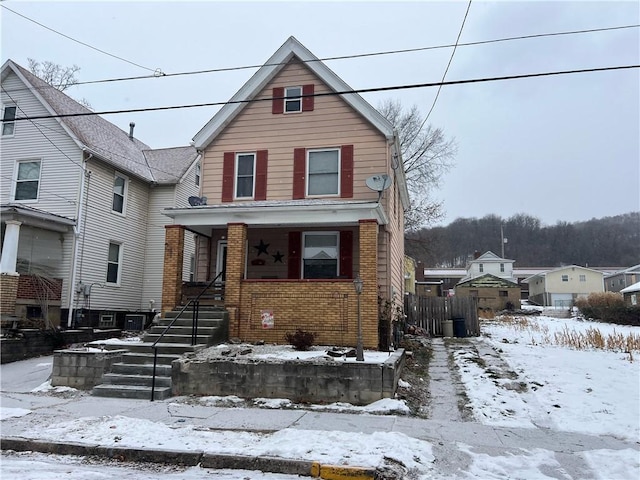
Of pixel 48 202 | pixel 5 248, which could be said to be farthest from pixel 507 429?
pixel 48 202

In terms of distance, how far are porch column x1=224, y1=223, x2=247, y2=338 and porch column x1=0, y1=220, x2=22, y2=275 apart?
769 centimetres

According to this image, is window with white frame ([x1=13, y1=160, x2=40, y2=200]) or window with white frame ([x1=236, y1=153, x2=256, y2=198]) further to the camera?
window with white frame ([x1=13, y1=160, x2=40, y2=200])

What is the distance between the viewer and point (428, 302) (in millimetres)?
18391

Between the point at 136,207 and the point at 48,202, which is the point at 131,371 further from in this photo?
the point at 136,207

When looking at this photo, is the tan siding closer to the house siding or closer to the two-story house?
the two-story house

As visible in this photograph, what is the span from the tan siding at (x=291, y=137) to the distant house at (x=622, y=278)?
210 feet

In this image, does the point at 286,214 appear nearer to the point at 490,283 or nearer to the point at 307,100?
the point at 307,100

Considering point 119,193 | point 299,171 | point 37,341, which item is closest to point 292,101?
point 299,171

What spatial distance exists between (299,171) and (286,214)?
2.65 m

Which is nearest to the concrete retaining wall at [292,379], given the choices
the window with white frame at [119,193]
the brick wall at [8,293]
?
the brick wall at [8,293]

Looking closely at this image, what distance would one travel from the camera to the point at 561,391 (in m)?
8.95

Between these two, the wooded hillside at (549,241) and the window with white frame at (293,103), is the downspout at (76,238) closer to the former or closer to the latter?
the window with white frame at (293,103)

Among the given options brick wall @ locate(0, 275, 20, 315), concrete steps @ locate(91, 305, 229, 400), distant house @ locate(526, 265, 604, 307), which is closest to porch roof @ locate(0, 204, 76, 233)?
brick wall @ locate(0, 275, 20, 315)

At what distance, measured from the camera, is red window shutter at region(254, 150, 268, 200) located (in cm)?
1448
